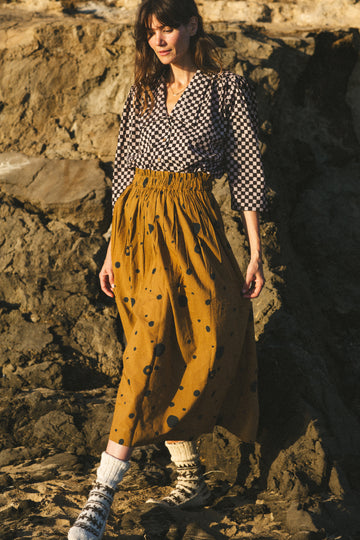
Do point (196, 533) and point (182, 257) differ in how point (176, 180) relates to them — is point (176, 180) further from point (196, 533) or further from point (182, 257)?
point (196, 533)

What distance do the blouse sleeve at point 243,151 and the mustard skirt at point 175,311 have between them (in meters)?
0.13

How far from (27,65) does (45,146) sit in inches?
24.4

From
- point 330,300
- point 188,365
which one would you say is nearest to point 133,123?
point 188,365

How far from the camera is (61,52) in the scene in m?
4.70

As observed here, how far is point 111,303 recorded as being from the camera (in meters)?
4.21

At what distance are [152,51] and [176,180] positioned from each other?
607 mm

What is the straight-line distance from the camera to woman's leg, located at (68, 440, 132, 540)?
8.11 feet

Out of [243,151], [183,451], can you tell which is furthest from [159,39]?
[183,451]

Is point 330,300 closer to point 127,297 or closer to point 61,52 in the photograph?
point 127,297

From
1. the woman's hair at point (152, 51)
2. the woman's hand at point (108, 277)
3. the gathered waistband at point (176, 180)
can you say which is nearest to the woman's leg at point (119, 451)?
the woman's hand at point (108, 277)

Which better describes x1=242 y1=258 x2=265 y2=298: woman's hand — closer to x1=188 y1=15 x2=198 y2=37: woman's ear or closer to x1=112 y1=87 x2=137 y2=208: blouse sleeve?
x1=112 y1=87 x2=137 y2=208: blouse sleeve

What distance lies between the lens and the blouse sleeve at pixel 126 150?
303 cm

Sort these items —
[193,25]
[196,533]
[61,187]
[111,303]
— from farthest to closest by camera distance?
[61,187], [111,303], [193,25], [196,533]

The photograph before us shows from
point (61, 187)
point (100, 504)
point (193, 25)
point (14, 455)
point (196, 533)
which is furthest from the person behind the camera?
point (61, 187)
